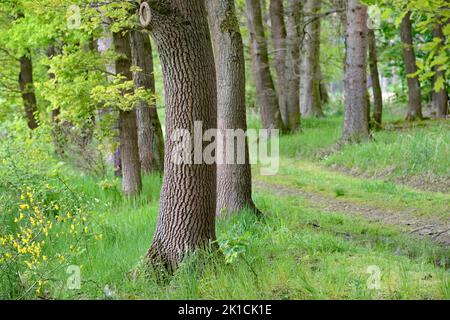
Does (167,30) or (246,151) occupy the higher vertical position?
(167,30)

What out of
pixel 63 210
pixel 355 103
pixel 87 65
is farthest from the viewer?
pixel 355 103

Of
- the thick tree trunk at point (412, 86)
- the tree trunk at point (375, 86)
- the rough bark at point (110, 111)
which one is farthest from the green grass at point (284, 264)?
the thick tree trunk at point (412, 86)

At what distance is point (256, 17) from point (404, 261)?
1261 cm

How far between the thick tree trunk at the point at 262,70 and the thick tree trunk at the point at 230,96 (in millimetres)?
8993

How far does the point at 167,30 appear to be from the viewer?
5801 mm

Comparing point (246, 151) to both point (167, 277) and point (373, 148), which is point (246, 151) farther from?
point (373, 148)

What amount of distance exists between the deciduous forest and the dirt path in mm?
41

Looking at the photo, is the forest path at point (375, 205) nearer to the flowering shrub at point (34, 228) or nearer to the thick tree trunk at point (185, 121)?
the thick tree trunk at point (185, 121)

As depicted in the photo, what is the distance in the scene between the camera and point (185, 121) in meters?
5.95

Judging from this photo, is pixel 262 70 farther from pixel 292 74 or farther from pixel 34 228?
pixel 34 228

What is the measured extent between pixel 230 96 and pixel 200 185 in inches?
102

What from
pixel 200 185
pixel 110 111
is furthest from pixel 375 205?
pixel 110 111
